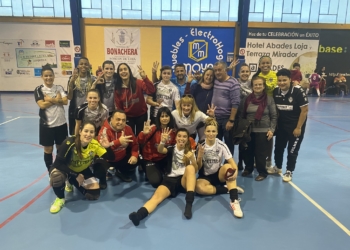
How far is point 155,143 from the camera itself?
3500mm

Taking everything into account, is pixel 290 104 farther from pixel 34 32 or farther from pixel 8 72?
pixel 8 72

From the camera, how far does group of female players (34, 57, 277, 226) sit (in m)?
2.93

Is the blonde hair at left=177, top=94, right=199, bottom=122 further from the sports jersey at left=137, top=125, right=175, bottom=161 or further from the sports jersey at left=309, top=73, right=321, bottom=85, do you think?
the sports jersey at left=309, top=73, right=321, bottom=85

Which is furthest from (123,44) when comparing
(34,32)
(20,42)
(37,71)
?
(20,42)

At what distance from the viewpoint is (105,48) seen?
41.5 feet

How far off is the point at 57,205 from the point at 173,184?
131 centimetres

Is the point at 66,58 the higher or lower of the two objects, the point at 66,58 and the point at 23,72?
the higher

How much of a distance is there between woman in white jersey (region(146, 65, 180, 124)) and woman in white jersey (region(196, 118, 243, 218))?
34.3 inches

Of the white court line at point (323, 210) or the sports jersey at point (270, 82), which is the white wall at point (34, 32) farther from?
the white court line at point (323, 210)

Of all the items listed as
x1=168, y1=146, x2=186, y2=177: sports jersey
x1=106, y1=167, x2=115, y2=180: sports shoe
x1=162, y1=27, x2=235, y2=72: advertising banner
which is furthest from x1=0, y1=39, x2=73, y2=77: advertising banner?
x1=168, y1=146, x2=186, y2=177: sports jersey

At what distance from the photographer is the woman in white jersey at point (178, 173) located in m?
2.88

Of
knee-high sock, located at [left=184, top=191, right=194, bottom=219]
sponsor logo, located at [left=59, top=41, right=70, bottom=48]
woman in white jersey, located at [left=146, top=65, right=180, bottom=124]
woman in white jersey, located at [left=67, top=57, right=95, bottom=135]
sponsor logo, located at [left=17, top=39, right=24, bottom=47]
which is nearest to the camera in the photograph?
knee-high sock, located at [left=184, top=191, right=194, bottom=219]

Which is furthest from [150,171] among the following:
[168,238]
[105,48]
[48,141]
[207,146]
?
[105,48]

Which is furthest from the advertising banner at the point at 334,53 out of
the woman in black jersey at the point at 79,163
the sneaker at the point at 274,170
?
the woman in black jersey at the point at 79,163
